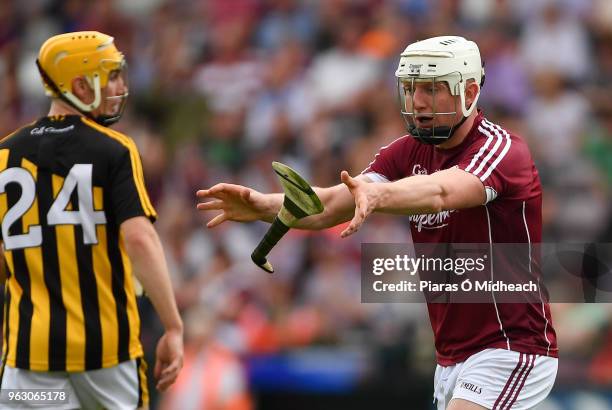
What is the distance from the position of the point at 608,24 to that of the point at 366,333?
138 inches

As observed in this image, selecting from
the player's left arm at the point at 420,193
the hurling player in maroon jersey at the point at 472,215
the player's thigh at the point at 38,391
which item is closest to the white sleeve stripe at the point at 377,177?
the hurling player in maroon jersey at the point at 472,215

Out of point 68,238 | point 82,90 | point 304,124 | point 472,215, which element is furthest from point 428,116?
point 304,124

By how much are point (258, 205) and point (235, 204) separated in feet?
0.33

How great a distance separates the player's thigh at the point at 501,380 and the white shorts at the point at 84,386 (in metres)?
1.35

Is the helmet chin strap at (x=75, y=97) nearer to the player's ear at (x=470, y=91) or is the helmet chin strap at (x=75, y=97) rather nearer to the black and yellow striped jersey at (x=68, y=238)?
the black and yellow striped jersey at (x=68, y=238)

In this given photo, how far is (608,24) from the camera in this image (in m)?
9.83

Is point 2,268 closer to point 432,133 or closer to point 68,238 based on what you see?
point 68,238

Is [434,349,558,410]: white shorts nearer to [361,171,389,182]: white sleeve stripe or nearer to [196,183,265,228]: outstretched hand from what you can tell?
[361,171,389,182]: white sleeve stripe

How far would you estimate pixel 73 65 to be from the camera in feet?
16.1

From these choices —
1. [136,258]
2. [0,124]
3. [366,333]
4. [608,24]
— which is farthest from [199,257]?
[136,258]

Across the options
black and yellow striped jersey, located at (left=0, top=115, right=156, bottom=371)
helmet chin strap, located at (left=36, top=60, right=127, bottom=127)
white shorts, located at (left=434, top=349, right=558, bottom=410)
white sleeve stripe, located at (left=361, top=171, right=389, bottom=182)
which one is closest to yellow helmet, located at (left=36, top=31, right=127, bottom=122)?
helmet chin strap, located at (left=36, top=60, right=127, bottom=127)

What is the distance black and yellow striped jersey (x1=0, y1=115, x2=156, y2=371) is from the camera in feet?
15.5

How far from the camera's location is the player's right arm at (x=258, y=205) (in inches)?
199

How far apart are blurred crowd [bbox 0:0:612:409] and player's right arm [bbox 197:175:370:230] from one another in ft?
9.97
